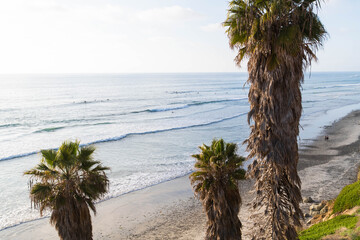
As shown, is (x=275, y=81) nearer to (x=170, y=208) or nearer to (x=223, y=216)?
(x=223, y=216)

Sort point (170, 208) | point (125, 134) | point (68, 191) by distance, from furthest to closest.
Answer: point (125, 134) < point (170, 208) < point (68, 191)

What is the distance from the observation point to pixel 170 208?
21.7 m

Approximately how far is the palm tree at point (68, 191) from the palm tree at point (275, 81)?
19.8 feet

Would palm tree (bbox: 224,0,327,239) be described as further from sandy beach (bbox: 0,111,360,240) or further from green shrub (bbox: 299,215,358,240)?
sandy beach (bbox: 0,111,360,240)

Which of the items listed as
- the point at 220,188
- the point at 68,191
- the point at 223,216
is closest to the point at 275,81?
the point at 220,188

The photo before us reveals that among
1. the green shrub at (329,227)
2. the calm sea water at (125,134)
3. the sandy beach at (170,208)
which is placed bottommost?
the sandy beach at (170,208)

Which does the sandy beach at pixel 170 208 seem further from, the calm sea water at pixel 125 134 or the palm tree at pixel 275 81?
the palm tree at pixel 275 81

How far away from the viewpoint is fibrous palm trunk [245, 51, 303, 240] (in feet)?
29.3

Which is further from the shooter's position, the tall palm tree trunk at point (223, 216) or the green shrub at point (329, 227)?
the green shrub at point (329, 227)

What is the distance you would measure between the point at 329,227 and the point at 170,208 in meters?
10.6

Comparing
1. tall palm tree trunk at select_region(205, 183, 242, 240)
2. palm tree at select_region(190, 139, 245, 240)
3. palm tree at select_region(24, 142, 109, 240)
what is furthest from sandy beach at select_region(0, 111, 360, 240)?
palm tree at select_region(24, 142, 109, 240)

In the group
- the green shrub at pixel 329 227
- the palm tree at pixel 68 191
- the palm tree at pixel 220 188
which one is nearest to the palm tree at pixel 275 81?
the palm tree at pixel 220 188

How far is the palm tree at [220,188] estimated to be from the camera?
39.3ft

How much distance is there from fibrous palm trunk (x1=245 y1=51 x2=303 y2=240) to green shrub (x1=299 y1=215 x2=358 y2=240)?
4295 mm
